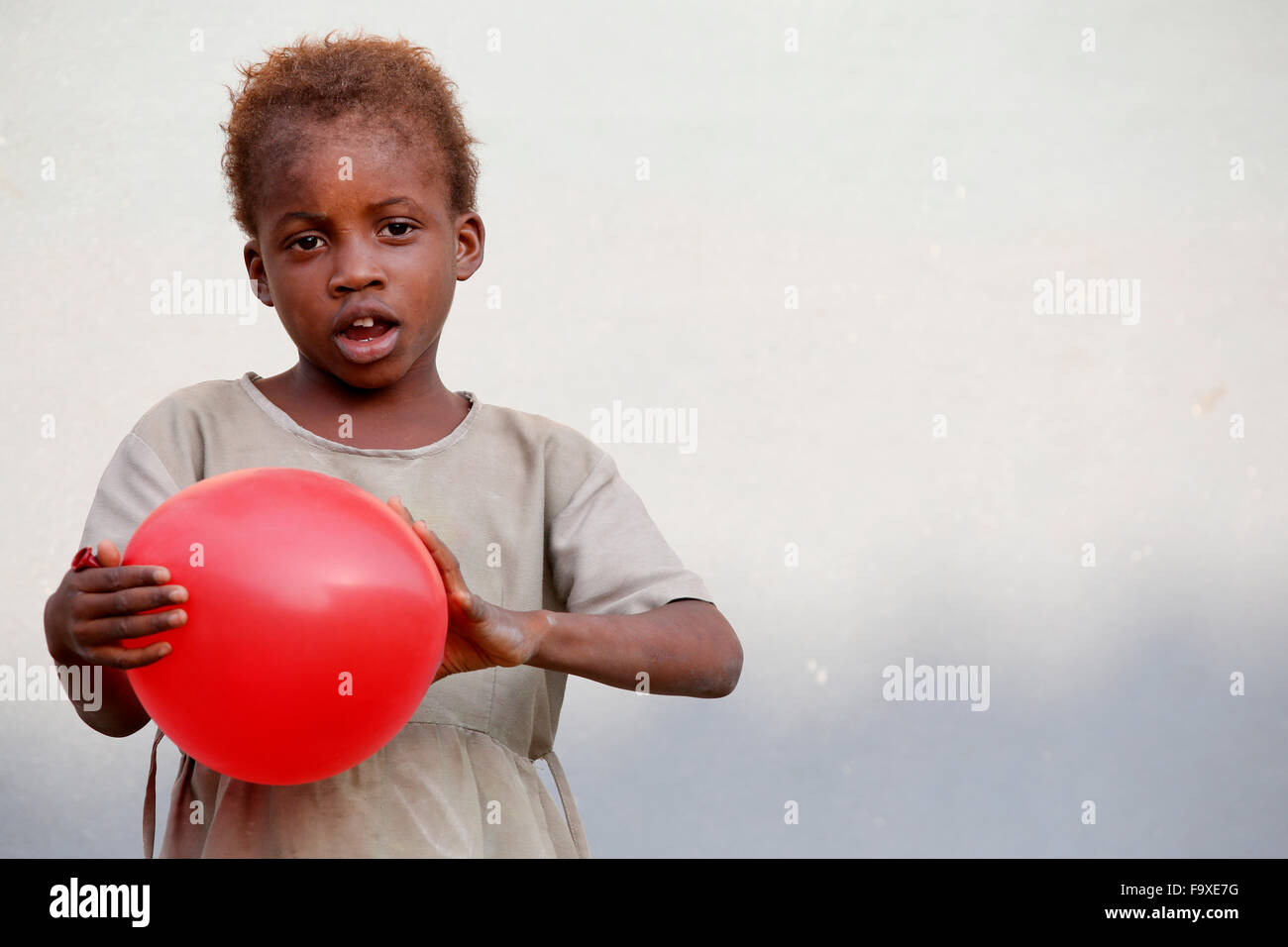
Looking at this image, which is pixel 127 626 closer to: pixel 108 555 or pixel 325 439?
pixel 108 555

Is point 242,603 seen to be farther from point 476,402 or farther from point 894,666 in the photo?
point 894,666

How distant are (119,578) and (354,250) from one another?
33 cm

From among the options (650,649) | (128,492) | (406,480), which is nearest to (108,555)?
(128,492)

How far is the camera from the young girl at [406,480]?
0.97 m

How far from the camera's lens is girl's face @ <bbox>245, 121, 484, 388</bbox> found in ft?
3.44

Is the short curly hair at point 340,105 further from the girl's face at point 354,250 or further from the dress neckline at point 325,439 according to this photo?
the dress neckline at point 325,439

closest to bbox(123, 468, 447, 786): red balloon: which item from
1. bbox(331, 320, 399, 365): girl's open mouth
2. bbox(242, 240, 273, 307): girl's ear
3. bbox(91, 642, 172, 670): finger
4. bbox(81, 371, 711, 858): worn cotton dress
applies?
bbox(91, 642, 172, 670): finger

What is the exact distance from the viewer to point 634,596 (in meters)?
1.05

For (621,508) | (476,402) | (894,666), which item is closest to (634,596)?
(621,508)

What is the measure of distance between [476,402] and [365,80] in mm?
275

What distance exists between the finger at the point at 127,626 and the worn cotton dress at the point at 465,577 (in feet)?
0.49

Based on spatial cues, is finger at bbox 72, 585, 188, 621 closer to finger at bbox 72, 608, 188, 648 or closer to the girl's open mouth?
finger at bbox 72, 608, 188, 648

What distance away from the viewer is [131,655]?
0.83 metres
